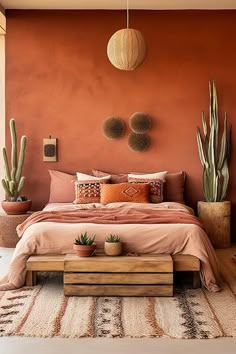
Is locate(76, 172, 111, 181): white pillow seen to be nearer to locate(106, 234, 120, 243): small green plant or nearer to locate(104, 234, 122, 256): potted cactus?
locate(106, 234, 120, 243): small green plant

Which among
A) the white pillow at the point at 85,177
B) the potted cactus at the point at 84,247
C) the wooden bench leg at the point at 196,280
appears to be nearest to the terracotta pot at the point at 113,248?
the potted cactus at the point at 84,247

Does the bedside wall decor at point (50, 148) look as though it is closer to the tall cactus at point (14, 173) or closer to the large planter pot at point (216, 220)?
the tall cactus at point (14, 173)

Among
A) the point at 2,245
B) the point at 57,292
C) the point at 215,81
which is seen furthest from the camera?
the point at 215,81

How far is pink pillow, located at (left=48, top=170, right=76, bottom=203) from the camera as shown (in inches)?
279

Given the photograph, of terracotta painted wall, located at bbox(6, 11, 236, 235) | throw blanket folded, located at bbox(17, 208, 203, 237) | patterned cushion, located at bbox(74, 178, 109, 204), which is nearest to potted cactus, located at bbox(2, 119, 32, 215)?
terracotta painted wall, located at bbox(6, 11, 236, 235)

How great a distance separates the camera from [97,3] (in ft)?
22.9

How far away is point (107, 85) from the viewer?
24.1 ft

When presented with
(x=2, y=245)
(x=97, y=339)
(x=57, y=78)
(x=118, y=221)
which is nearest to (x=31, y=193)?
(x=2, y=245)

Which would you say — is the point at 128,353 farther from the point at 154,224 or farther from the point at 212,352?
the point at 154,224

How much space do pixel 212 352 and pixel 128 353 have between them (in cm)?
54

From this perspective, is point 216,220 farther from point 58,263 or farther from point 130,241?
point 58,263

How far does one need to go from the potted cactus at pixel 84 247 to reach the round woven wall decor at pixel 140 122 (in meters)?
2.91

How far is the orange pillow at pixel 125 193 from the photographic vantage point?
6480 millimetres

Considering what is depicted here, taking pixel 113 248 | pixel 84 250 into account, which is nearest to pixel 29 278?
pixel 84 250
